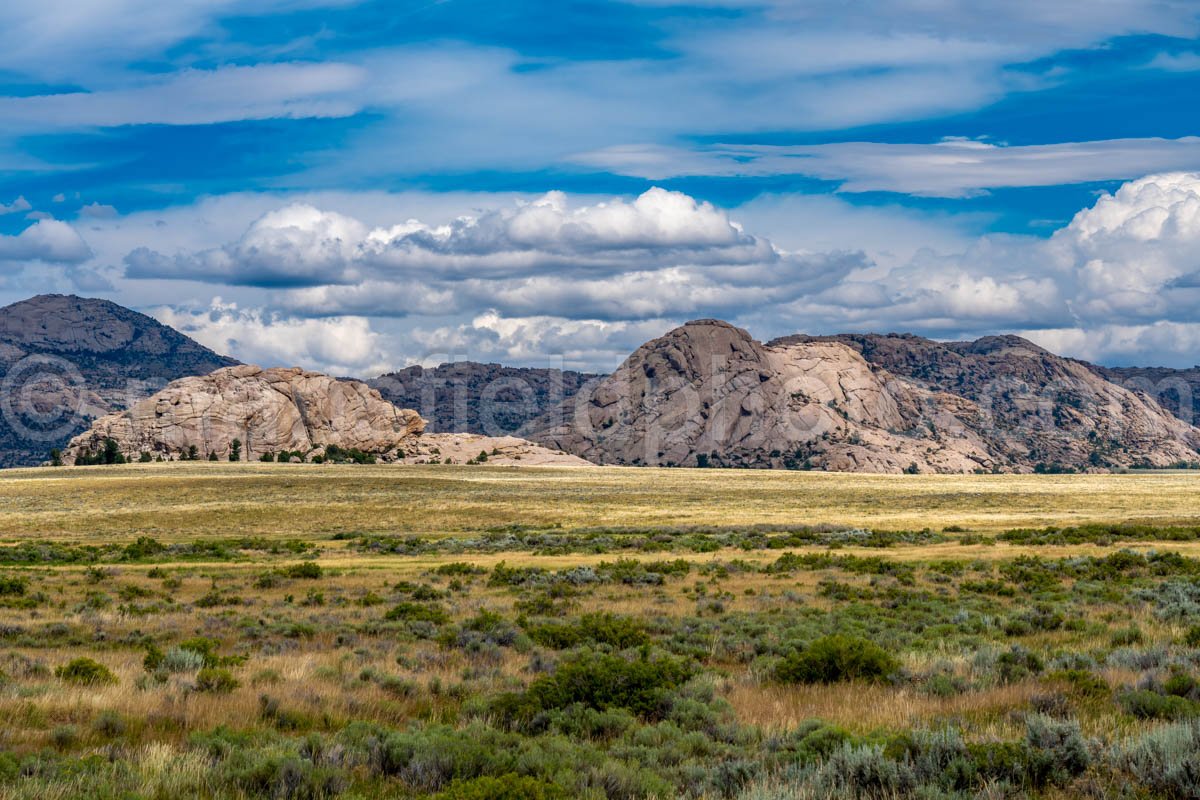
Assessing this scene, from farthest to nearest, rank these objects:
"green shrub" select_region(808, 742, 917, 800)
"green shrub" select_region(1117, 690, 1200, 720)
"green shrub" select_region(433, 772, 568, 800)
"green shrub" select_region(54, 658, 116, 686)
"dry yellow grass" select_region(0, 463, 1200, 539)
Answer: "dry yellow grass" select_region(0, 463, 1200, 539) < "green shrub" select_region(54, 658, 116, 686) < "green shrub" select_region(1117, 690, 1200, 720) < "green shrub" select_region(808, 742, 917, 800) < "green shrub" select_region(433, 772, 568, 800)

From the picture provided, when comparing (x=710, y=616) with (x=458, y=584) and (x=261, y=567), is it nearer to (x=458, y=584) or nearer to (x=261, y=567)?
(x=458, y=584)

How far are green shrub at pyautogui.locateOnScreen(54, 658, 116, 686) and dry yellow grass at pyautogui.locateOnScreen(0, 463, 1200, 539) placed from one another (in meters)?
42.0

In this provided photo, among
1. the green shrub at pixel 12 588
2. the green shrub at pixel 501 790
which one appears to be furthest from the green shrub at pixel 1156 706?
the green shrub at pixel 12 588

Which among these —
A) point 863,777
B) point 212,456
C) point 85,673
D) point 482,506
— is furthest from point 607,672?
point 212,456

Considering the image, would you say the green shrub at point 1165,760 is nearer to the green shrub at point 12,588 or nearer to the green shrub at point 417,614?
the green shrub at point 417,614

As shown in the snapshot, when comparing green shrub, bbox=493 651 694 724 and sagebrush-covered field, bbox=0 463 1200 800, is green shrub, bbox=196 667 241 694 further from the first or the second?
green shrub, bbox=493 651 694 724

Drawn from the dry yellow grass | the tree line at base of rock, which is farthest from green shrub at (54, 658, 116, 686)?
the tree line at base of rock

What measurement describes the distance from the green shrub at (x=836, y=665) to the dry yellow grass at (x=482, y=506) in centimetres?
4178

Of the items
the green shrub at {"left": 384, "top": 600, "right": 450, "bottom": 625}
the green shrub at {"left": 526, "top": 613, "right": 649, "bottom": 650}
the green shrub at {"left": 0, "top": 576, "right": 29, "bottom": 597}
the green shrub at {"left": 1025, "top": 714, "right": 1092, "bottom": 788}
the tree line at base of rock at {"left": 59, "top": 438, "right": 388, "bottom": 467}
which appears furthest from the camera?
the tree line at base of rock at {"left": 59, "top": 438, "right": 388, "bottom": 467}

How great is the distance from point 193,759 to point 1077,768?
27.1 feet

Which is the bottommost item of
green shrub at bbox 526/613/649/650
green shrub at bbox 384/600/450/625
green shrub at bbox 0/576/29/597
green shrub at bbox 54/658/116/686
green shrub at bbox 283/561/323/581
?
green shrub at bbox 283/561/323/581

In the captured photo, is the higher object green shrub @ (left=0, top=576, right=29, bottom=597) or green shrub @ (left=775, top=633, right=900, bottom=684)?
green shrub @ (left=775, top=633, right=900, bottom=684)

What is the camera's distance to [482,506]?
7356cm

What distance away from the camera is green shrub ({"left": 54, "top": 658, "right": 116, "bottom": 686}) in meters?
12.8
